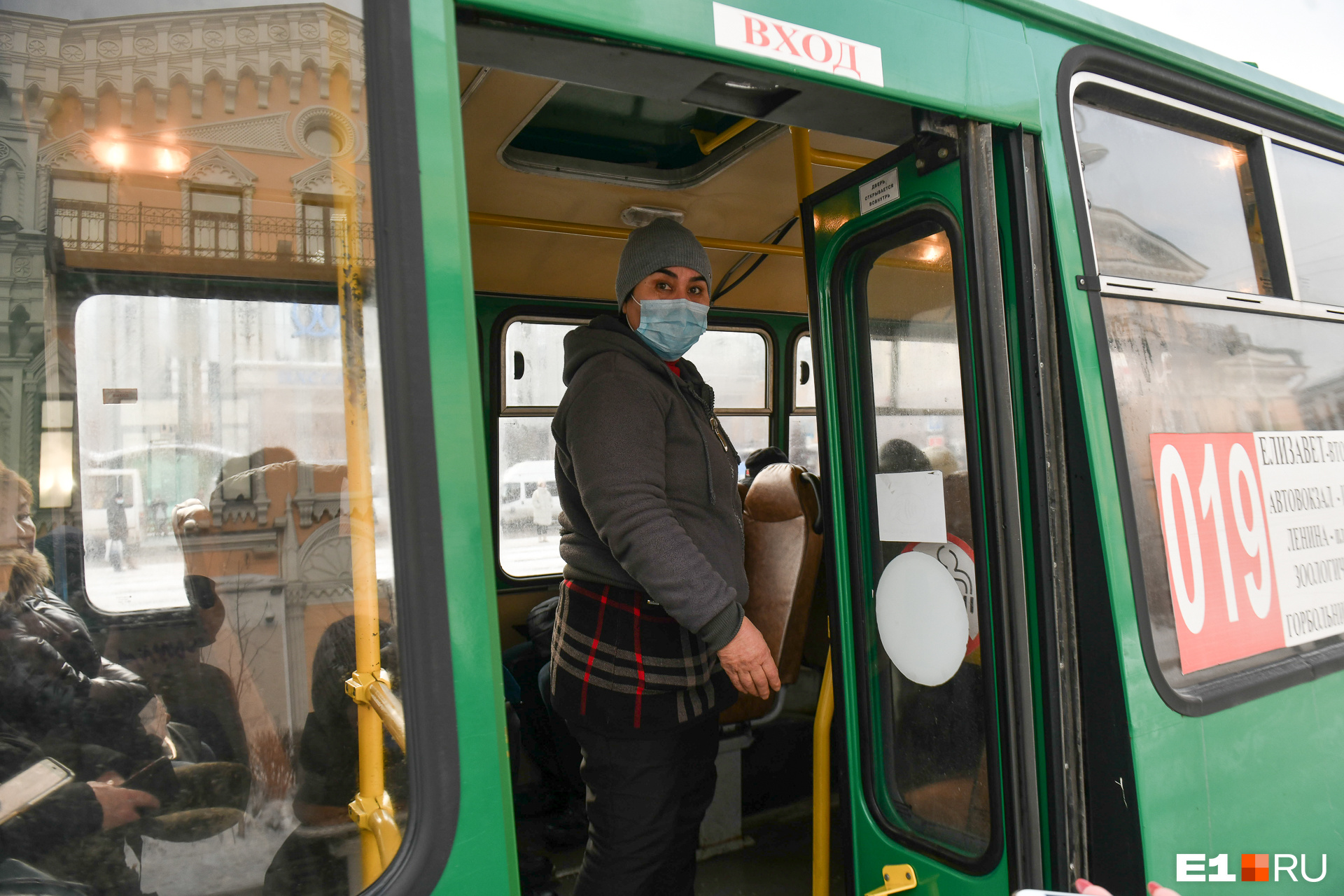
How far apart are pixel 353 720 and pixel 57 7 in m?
0.81

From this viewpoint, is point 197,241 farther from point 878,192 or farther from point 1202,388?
point 1202,388

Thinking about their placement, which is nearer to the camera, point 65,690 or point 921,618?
point 65,690

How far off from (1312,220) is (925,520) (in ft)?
4.17

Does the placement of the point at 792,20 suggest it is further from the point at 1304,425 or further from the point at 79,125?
the point at 1304,425

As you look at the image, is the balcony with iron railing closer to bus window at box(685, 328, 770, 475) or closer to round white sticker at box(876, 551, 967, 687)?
round white sticker at box(876, 551, 967, 687)

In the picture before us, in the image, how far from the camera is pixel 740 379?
4.44 m

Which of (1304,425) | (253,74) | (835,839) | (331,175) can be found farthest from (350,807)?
(835,839)

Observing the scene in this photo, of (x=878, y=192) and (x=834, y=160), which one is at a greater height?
(x=834, y=160)

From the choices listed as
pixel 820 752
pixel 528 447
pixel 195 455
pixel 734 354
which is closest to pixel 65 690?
pixel 195 455

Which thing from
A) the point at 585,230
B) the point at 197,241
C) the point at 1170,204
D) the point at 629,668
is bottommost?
the point at 629,668

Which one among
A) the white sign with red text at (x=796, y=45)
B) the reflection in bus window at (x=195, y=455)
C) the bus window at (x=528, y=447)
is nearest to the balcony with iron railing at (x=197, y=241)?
the reflection in bus window at (x=195, y=455)

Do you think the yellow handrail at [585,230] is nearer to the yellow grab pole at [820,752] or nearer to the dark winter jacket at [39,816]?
the yellow grab pole at [820,752]

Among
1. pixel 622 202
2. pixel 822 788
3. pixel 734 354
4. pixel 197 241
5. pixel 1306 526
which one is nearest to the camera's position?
pixel 197 241

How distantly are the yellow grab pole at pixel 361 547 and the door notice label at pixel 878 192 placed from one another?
108 cm
